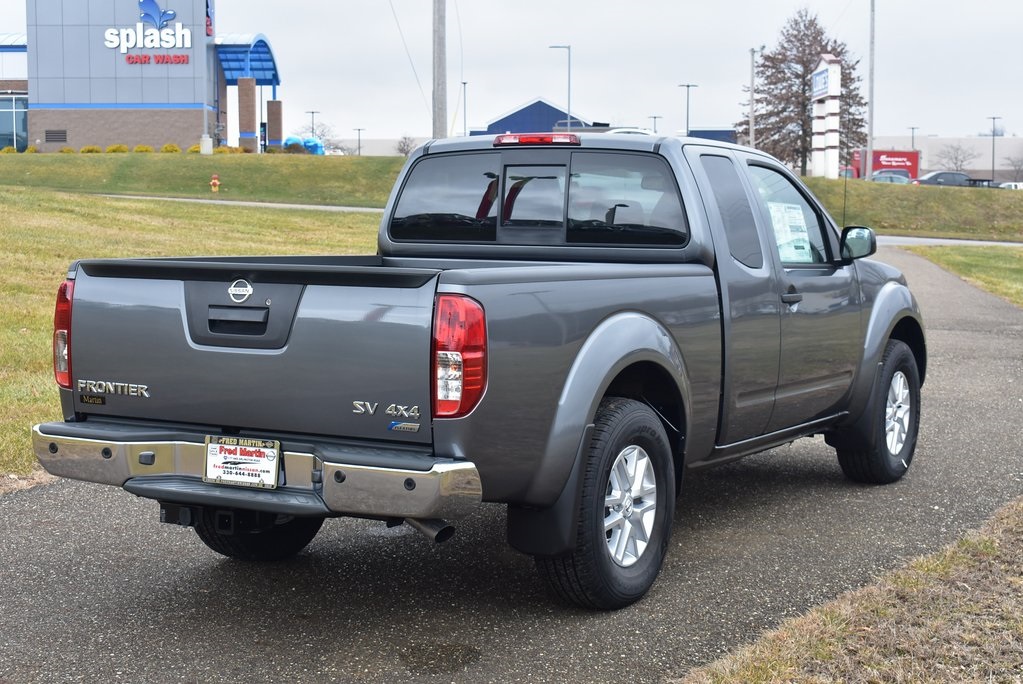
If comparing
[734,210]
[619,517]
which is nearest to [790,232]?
[734,210]

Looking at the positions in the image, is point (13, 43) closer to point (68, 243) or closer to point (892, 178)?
point (892, 178)

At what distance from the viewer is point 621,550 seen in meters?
5.10

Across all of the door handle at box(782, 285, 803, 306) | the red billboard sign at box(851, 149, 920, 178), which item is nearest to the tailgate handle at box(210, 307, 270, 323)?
the door handle at box(782, 285, 803, 306)

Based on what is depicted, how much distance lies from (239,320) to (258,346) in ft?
0.43

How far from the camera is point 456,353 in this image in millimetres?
4254

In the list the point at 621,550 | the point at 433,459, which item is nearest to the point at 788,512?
the point at 621,550

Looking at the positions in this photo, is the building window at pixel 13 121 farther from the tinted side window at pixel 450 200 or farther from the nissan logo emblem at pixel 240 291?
the nissan logo emblem at pixel 240 291

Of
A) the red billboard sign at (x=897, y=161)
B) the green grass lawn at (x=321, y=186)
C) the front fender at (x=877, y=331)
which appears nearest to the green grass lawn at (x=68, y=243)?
the front fender at (x=877, y=331)

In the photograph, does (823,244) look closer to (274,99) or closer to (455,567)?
(455,567)

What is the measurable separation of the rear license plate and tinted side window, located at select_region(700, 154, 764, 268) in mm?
2489

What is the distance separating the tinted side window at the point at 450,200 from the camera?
6215 mm

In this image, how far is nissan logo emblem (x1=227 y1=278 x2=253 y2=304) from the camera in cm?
457

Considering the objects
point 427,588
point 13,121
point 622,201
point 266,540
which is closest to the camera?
point 427,588

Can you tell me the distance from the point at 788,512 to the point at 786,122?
6325cm
